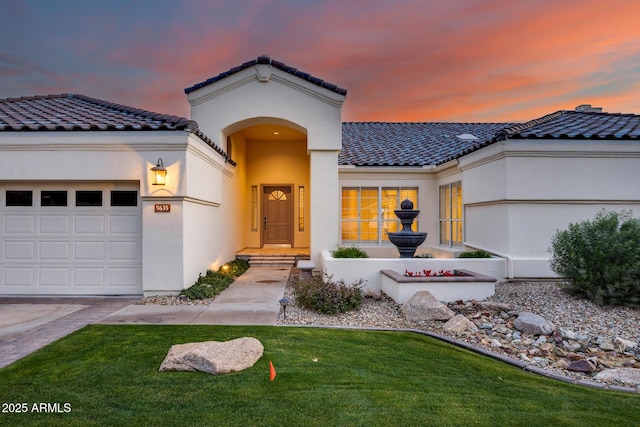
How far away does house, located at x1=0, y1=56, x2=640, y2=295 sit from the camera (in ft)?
27.6

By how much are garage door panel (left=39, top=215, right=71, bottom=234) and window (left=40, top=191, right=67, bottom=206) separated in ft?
1.04

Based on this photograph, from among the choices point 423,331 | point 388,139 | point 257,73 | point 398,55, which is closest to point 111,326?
point 423,331

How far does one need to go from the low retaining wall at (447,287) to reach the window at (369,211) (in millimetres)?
5947

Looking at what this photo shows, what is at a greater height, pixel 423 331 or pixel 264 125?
pixel 264 125

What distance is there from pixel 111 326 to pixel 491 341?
631cm

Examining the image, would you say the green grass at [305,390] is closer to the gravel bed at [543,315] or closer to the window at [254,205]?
the gravel bed at [543,315]

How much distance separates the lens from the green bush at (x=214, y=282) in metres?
8.27

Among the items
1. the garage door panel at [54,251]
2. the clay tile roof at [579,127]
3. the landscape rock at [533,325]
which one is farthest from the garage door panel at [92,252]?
the clay tile roof at [579,127]

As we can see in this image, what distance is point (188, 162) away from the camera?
8516mm

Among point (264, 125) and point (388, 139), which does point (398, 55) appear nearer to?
point (388, 139)

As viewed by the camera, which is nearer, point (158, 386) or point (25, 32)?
point (158, 386)

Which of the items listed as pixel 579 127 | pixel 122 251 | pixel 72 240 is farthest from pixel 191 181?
pixel 579 127

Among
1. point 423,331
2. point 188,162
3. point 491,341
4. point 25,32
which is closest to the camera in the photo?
point 491,341

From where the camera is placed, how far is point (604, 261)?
6969 millimetres
